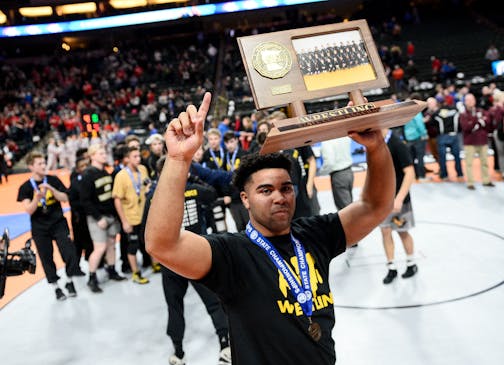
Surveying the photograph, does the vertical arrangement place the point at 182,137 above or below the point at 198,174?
above

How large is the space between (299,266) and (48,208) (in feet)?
15.2

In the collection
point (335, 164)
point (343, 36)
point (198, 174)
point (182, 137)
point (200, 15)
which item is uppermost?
point (200, 15)

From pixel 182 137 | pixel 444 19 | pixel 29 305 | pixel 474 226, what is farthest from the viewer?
pixel 444 19

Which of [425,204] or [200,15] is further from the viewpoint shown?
[200,15]

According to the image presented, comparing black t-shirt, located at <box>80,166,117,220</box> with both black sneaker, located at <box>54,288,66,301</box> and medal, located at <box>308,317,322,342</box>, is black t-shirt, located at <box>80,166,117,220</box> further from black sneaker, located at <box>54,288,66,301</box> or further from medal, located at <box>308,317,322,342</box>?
medal, located at <box>308,317,322,342</box>

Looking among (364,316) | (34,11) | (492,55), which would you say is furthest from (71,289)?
(492,55)

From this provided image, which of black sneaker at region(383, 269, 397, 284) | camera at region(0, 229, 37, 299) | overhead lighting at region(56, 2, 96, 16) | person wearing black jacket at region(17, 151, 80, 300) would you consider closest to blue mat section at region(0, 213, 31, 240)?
person wearing black jacket at region(17, 151, 80, 300)

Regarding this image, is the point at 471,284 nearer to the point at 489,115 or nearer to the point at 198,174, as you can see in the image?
the point at 198,174

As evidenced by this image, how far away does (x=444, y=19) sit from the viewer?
26.1 metres

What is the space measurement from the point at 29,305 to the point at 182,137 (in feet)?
17.1

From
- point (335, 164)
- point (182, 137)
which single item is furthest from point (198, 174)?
point (182, 137)

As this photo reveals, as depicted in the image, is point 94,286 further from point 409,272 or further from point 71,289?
point 409,272

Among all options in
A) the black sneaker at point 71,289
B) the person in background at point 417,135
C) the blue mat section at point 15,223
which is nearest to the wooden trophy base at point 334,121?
the black sneaker at point 71,289

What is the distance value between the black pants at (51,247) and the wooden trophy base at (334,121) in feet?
15.8
